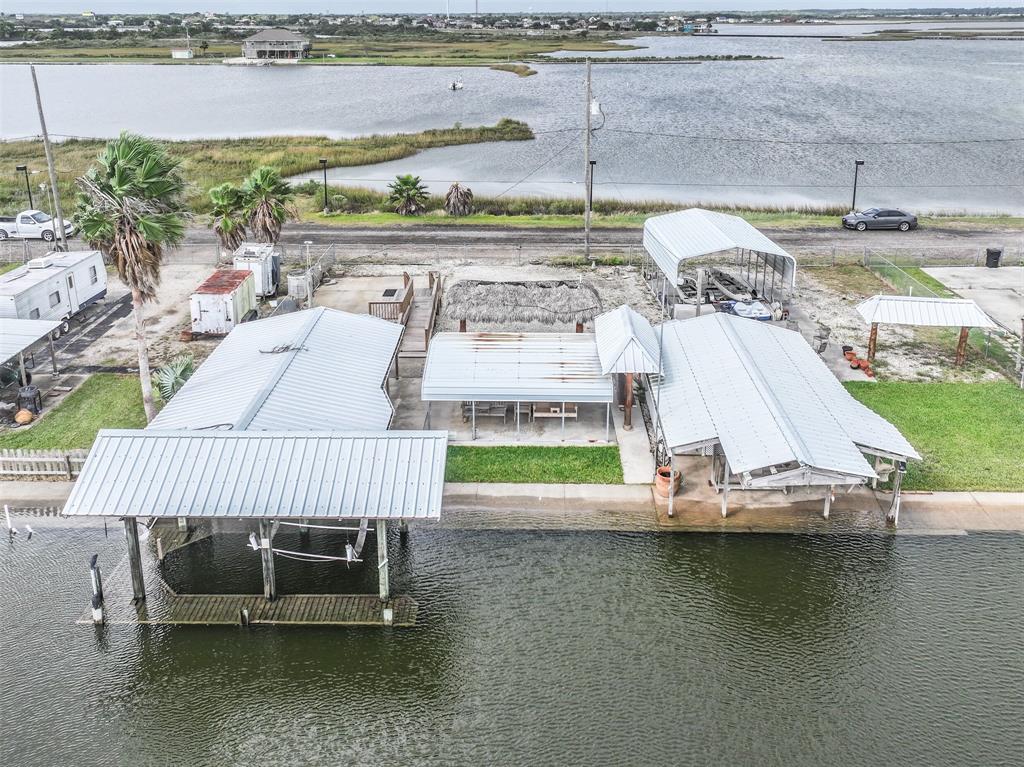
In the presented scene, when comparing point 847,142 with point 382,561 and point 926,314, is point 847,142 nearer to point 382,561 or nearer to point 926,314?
point 926,314

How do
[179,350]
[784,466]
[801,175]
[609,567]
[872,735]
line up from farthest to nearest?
[801,175]
[179,350]
[784,466]
[609,567]
[872,735]

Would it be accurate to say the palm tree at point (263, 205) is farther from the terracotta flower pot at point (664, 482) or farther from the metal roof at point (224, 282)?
the terracotta flower pot at point (664, 482)

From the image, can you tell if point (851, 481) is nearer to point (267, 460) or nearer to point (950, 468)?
point (950, 468)

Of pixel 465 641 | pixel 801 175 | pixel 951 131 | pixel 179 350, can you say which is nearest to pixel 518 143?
pixel 801 175

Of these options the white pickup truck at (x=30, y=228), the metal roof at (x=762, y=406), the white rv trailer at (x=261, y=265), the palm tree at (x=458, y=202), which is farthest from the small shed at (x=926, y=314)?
the white pickup truck at (x=30, y=228)

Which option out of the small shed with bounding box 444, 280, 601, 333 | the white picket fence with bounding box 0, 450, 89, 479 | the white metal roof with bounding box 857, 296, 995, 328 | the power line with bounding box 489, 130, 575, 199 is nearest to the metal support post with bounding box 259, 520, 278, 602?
the white picket fence with bounding box 0, 450, 89, 479
